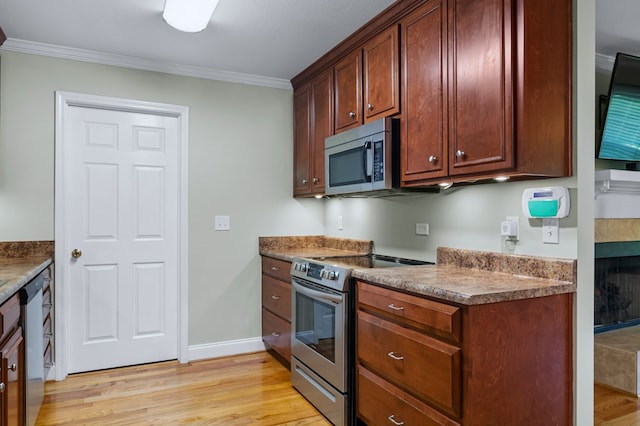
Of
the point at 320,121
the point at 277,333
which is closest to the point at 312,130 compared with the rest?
the point at 320,121

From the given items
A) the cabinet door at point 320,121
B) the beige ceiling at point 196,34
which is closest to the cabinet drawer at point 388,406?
the cabinet door at point 320,121

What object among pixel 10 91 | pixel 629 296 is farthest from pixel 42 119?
pixel 629 296

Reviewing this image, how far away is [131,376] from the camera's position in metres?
3.06

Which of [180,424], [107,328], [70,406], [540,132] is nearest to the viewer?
[540,132]

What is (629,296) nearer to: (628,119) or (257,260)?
(628,119)

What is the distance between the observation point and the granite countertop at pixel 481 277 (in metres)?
1.65

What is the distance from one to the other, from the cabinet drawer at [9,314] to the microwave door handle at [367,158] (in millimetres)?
1846

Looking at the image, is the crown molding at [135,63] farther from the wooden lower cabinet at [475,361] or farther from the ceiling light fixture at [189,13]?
the wooden lower cabinet at [475,361]

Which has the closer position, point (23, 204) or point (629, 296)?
point (23, 204)

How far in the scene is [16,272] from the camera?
2.11 m

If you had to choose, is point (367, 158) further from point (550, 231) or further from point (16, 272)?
point (16, 272)

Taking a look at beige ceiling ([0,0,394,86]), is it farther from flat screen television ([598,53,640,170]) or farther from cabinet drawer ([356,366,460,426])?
cabinet drawer ([356,366,460,426])

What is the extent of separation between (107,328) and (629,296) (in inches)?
160

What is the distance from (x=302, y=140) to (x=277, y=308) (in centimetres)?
140
